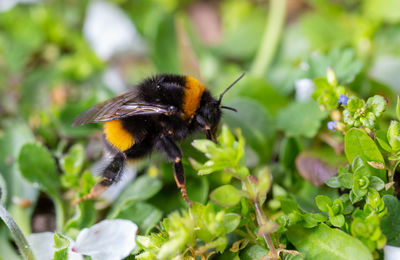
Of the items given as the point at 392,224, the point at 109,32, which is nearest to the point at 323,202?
the point at 392,224

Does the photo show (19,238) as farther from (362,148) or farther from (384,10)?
(384,10)

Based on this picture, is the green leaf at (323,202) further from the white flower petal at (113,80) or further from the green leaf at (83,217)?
the white flower petal at (113,80)

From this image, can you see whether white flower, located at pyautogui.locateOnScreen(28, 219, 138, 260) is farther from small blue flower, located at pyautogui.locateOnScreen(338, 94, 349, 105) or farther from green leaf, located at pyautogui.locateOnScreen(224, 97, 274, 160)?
small blue flower, located at pyautogui.locateOnScreen(338, 94, 349, 105)

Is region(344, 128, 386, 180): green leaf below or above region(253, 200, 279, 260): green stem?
above

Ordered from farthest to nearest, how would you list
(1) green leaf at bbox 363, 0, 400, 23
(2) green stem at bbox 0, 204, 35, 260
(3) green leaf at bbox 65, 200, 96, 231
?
(1) green leaf at bbox 363, 0, 400, 23, (3) green leaf at bbox 65, 200, 96, 231, (2) green stem at bbox 0, 204, 35, 260

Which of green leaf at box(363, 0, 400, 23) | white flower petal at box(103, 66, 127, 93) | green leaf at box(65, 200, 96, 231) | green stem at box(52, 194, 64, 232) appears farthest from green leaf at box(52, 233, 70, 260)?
green leaf at box(363, 0, 400, 23)

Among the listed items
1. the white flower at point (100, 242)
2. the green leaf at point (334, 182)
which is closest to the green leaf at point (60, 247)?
the white flower at point (100, 242)
